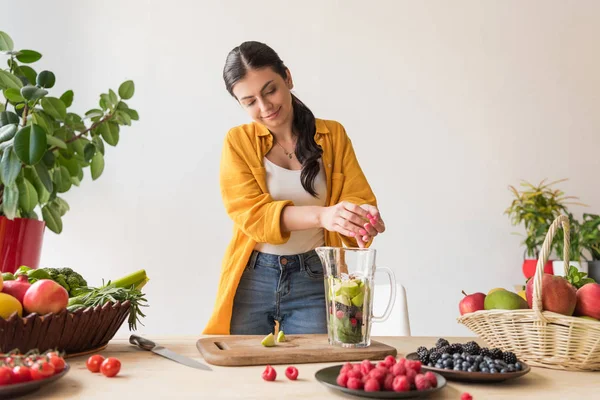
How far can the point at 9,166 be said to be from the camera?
1990 mm

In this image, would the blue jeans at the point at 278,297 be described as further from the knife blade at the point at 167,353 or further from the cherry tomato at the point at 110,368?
the cherry tomato at the point at 110,368

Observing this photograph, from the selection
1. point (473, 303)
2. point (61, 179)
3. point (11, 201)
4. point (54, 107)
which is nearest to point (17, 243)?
point (11, 201)

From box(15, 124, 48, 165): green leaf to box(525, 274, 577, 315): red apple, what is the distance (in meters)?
1.58

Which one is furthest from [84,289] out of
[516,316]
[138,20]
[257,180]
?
[138,20]

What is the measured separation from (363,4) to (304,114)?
129 centimetres

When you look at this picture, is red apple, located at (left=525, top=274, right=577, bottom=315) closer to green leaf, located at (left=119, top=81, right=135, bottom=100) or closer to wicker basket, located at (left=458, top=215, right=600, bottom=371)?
wicker basket, located at (left=458, top=215, right=600, bottom=371)

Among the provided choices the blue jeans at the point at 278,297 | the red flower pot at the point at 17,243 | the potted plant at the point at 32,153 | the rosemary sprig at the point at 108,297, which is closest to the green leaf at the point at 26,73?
the potted plant at the point at 32,153

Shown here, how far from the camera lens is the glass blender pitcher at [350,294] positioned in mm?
1217

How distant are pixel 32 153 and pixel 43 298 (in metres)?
1.02

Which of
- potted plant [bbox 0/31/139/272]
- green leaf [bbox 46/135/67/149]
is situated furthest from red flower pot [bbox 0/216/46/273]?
green leaf [bbox 46/135/67/149]

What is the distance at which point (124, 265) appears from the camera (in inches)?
111

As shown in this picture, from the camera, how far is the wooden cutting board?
111cm

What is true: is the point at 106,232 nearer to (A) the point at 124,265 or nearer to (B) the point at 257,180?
(A) the point at 124,265

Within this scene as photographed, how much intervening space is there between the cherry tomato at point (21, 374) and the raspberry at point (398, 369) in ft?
1.70
